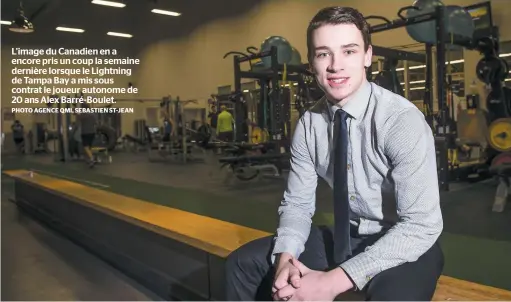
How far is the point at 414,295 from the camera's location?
2.64 ft

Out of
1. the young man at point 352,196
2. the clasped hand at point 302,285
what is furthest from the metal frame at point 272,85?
the clasped hand at point 302,285

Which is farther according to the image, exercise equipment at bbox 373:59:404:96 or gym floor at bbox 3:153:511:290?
exercise equipment at bbox 373:59:404:96

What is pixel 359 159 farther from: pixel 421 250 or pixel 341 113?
pixel 421 250

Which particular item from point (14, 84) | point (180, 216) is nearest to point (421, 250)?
point (180, 216)

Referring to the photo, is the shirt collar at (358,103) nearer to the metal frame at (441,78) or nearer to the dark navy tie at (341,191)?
the dark navy tie at (341,191)

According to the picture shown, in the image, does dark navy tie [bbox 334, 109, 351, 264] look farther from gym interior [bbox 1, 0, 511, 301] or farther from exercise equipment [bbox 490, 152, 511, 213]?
exercise equipment [bbox 490, 152, 511, 213]

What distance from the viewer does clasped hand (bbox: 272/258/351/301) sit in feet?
2.75

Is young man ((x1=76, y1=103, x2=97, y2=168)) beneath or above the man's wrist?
above

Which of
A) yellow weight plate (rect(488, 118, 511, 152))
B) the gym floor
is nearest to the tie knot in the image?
the gym floor

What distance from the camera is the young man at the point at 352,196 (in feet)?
2.78

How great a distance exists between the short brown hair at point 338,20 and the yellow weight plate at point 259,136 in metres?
4.80

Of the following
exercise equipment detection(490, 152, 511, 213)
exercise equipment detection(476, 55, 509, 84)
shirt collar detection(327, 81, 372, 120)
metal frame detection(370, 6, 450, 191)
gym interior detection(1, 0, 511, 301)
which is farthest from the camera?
exercise equipment detection(476, 55, 509, 84)

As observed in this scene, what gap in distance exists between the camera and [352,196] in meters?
0.98

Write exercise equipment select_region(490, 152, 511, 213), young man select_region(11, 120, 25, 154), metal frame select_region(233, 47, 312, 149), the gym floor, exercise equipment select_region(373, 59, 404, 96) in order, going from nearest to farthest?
the gym floor → exercise equipment select_region(490, 152, 511, 213) → exercise equipment select_region(373, 59, 404, 96) → metal frame select_region(233, 47, 312, 149) → young man select_region(11, 120, 25, 154)
